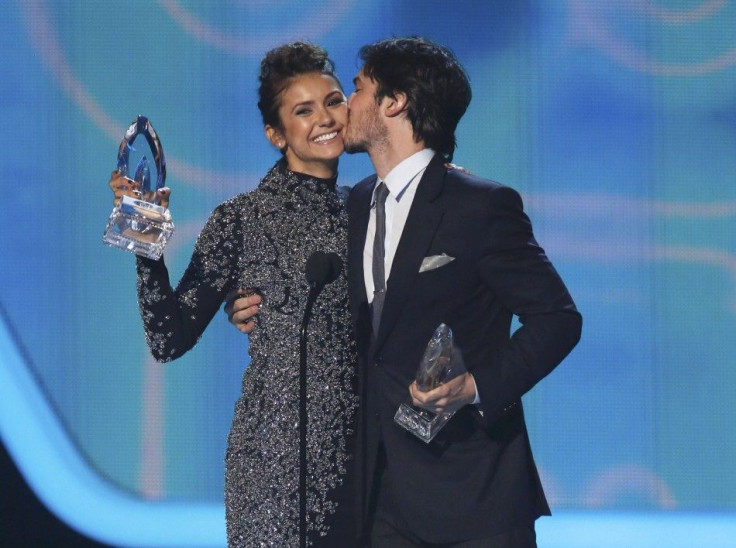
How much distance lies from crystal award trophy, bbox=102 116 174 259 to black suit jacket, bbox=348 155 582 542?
0.39m

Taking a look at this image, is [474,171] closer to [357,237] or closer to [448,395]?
[357,237]

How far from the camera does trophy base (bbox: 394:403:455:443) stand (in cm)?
177

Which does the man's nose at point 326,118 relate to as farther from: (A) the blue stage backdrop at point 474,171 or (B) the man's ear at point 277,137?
(A) the blue stage backdrop at point 474,171

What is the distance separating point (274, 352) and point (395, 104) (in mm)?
495

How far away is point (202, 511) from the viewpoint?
3.59 metres

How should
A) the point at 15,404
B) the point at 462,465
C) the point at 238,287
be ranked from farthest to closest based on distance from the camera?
the point at 15,404 < the point at 238,287 < the point at 462,465

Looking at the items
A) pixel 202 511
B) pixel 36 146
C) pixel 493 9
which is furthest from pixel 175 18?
pixel 202 511

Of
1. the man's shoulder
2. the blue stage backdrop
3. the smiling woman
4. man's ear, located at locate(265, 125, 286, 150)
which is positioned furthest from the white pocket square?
the blue stage backdrop

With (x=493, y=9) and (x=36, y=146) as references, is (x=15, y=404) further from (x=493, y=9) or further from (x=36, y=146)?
(x=493, y=9)

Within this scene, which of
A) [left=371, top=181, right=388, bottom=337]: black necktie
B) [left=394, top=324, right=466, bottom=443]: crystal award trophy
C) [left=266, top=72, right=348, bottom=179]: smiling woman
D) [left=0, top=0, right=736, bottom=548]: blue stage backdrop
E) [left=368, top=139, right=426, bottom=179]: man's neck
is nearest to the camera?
[left=394, top=324, right=466, bottom=443]: crystal award trophy

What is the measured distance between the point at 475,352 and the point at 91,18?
7.07 ft

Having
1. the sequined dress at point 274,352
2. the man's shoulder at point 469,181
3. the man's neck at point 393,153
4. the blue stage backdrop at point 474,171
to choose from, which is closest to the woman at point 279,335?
the sequined dress at point 274,352

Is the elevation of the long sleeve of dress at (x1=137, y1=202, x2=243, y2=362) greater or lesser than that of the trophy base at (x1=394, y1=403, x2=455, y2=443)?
greater

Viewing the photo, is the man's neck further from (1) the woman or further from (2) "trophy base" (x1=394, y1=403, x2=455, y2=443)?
(2) "trophy base" (x1=394, y1=403, x2=455, y2=443)
